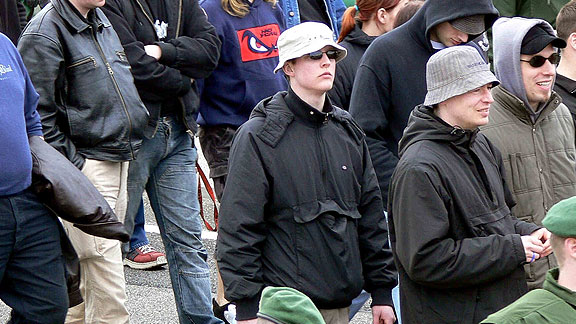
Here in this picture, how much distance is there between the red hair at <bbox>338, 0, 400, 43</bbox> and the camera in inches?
256

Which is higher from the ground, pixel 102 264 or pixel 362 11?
pixel 362 11

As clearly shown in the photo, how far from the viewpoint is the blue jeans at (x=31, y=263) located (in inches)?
190

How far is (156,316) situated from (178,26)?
1912 millimetres

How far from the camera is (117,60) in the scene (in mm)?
5559

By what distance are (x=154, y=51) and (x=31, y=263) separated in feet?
5.24

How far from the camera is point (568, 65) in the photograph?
6078mm

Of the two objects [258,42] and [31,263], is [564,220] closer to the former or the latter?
Answer: [31,263]

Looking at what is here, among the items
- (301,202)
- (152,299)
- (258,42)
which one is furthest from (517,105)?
(152,299)

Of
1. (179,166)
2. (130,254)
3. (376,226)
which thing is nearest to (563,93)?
(376,226)

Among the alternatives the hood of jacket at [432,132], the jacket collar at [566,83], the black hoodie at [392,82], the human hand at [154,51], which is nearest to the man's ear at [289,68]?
the hood of jacket at [432,132]

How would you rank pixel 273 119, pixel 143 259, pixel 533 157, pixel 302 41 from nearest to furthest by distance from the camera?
pixel 273 119
pixel 302 41
pixel 533 157
pixel 143 259

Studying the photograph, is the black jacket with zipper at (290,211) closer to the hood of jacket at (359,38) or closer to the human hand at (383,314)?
the human hand at (383,314)

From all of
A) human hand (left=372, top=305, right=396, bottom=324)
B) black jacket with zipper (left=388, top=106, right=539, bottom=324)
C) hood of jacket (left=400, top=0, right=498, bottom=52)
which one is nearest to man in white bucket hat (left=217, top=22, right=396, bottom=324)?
human hand (left=372, top=305, right=396, bottom=324)

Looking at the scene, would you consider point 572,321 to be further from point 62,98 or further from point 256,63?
point 256,63
